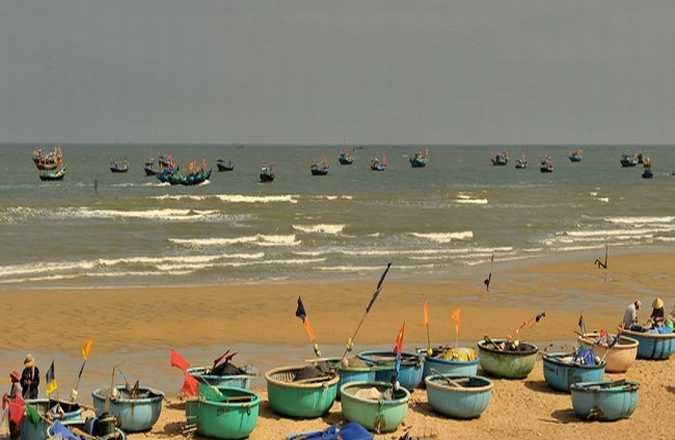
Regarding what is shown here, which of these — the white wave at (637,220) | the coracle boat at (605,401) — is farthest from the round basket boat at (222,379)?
the white wave at (637,220)

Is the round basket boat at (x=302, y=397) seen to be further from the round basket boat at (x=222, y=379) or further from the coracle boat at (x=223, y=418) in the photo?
the coracle boat at (x=223, y=418)

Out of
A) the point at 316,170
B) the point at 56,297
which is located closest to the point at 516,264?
the point at 56,297

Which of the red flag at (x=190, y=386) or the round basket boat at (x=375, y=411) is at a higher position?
the red flag at (x=190, y=386)

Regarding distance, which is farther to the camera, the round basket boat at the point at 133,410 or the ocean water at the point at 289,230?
the ocean water at the point at 289,230

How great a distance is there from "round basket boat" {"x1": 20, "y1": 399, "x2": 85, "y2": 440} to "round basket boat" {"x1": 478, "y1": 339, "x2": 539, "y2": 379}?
797 centimetres

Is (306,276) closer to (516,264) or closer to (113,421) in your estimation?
(516,264)

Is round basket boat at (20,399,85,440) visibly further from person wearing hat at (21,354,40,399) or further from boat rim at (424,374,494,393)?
boat rim at (424,374,494,393)

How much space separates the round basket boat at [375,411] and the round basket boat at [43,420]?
4132 mm

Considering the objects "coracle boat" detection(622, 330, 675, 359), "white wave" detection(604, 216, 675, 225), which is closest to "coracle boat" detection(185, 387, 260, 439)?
"coracle boat" detection(622, 330, 675, 359)

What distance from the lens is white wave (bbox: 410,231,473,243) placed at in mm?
44194

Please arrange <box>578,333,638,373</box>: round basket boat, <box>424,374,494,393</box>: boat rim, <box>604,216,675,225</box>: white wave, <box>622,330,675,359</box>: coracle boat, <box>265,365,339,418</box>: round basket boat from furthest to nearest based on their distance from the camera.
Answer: <box>604,216,675,225</box>: white wave < <box>622,330,675,359</box>: coracle boat < <box>578,333,638,373</box>: round basket boat < <box>424,374,494,393</box>: boat rim < <box>265,365,339,418</box>: round basket boat

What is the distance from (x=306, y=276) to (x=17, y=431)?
19047 millimetres

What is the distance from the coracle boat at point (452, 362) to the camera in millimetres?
16031

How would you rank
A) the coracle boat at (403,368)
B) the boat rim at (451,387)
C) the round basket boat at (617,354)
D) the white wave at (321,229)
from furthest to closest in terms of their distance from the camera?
the white wave at (321,229), the round basket boat at (617,354), the coracle boat at (403,368), the boat rim at (451,387)
